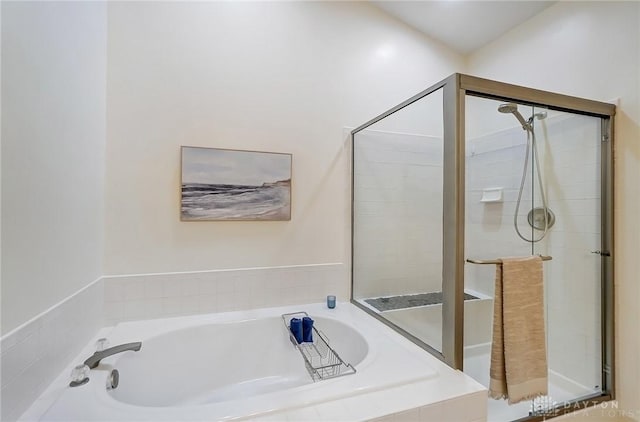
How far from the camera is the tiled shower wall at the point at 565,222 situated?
1.76 m

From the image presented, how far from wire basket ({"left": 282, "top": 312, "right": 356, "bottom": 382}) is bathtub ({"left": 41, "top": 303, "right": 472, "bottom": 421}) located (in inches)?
3.0

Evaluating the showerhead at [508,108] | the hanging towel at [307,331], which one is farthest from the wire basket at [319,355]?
the showerhead at [508,108]

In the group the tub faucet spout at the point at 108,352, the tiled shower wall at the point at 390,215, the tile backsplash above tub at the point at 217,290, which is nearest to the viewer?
the tub faucet spout at the point at 108,352

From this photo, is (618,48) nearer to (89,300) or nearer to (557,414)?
(557,414)

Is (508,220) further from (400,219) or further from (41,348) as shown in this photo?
(41,348)

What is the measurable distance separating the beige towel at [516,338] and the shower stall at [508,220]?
8 cm

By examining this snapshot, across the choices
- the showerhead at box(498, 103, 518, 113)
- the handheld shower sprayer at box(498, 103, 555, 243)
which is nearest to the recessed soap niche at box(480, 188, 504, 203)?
the handheld shower sprayer at box(498, 103, 555, 243)

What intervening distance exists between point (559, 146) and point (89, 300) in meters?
2.84

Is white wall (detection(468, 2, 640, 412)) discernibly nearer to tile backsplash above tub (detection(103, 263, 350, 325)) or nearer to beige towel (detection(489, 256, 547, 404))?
beige towel (detection(489, 256, 547, 404))

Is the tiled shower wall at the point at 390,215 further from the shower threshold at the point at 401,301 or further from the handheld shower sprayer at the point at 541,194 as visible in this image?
the handheld shower sprayer at the point at 541,194

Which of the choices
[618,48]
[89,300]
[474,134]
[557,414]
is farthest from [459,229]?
[89,300]

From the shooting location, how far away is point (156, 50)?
1.88m

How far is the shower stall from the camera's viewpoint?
145cm

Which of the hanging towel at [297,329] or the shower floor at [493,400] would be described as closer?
the shower floor at [493,400]
